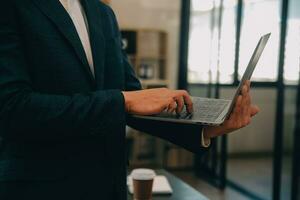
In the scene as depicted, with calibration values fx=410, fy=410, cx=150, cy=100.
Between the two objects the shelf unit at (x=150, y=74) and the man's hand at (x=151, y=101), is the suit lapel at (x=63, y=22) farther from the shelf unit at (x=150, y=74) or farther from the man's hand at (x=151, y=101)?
the shelf unit at (x=150, y=74)

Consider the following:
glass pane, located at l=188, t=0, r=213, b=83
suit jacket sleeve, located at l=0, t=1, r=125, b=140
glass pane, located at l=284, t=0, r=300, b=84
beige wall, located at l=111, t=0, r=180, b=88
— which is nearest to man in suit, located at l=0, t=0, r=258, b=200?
suit jacket sleeve, located at l=0, t=1, r=125, b=140

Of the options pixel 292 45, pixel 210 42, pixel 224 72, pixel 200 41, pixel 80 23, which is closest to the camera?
pixel 80 23

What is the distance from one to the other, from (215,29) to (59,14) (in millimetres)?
4361

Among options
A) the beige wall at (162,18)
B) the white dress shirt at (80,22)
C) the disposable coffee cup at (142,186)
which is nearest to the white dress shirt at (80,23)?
the white dress shirt at (80,22)

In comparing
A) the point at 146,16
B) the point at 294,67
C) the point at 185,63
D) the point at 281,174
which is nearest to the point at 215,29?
the point at 185,63

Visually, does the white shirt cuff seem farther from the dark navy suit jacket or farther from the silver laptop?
the dark navy suit jacket

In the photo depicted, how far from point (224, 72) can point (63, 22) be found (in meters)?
4.25

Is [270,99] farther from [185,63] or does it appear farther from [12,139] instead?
[12,139]

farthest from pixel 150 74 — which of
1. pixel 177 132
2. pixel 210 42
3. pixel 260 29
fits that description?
pixel 177 132

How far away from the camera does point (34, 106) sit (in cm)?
77

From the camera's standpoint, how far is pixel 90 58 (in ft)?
3.02

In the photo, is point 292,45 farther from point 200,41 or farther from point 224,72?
point 200,41

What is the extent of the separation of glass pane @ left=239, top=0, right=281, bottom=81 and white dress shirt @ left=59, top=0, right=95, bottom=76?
3662mm

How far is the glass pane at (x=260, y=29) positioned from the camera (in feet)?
15.1
